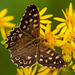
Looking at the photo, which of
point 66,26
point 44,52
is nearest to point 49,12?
point 66,26

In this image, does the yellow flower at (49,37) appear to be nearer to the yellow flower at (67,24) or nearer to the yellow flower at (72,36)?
the yellow flower at (67,24)

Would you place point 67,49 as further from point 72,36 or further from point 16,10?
point 16,10

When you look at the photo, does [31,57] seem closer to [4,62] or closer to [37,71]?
[37,71]

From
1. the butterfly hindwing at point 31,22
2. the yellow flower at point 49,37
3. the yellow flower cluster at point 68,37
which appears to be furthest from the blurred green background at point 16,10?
the butterfly hindwing at point 31,22

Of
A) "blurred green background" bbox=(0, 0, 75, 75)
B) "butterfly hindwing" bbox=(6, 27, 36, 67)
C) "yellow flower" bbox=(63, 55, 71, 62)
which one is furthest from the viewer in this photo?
"blurred green background" bbox=(0, 0, 75, 75)

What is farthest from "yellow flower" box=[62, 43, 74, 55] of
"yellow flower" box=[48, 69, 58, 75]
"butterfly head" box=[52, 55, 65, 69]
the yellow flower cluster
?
"butterfly head" box=[52, 55, 65, 69]

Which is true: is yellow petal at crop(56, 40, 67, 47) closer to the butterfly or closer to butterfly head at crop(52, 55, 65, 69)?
the butterfly
